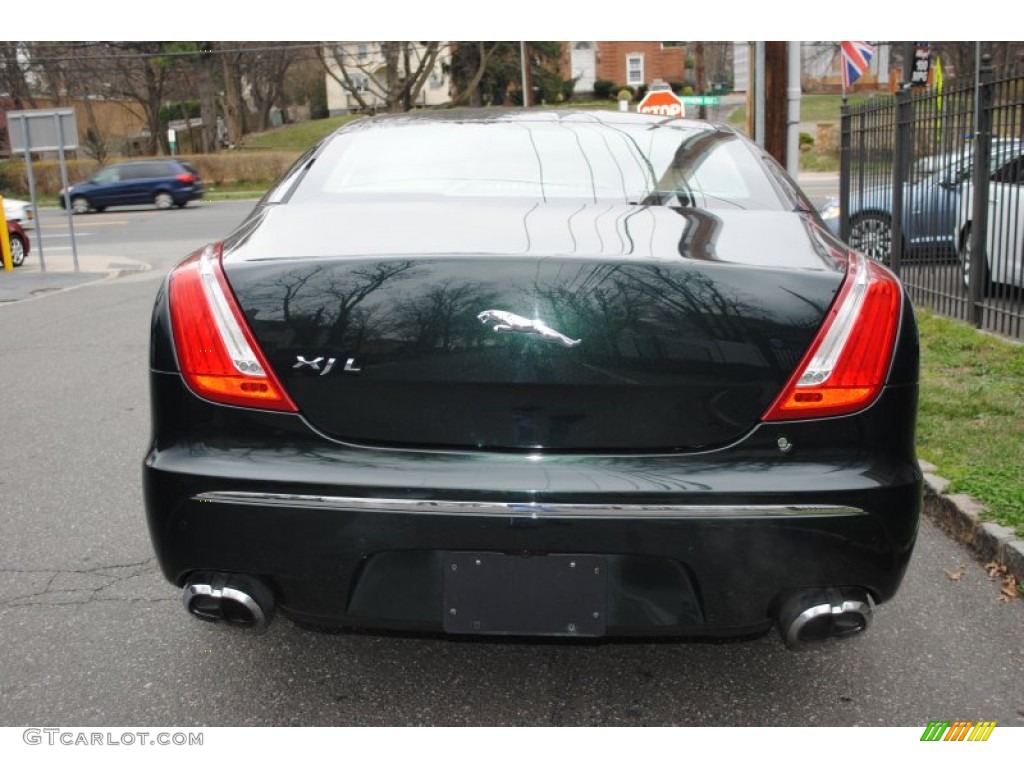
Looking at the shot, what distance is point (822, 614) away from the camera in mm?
2316

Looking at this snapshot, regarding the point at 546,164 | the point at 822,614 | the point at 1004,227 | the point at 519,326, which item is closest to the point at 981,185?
the point at 1004,227

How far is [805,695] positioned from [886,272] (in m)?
1.16

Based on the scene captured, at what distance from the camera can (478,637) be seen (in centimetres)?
236

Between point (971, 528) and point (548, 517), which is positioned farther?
point (971, 528)

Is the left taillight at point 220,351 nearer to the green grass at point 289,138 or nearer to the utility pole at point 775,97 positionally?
the utility pole at point 775,97

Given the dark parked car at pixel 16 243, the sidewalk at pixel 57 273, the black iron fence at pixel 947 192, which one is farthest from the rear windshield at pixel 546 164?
the dark parked car at pixel 16 243

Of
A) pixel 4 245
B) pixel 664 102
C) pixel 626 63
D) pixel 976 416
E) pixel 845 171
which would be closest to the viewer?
pixel 976 416

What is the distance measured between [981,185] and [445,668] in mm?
6473

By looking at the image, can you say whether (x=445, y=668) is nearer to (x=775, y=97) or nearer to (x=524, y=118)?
(x=524, y=118)

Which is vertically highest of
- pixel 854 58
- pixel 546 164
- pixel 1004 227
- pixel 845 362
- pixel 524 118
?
pixel 854 58

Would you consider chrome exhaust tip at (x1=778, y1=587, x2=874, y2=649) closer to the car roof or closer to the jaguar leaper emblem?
the jaguar leaper emblem

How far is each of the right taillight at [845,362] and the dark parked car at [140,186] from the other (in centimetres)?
3518

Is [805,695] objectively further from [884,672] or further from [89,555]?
[89,555]
